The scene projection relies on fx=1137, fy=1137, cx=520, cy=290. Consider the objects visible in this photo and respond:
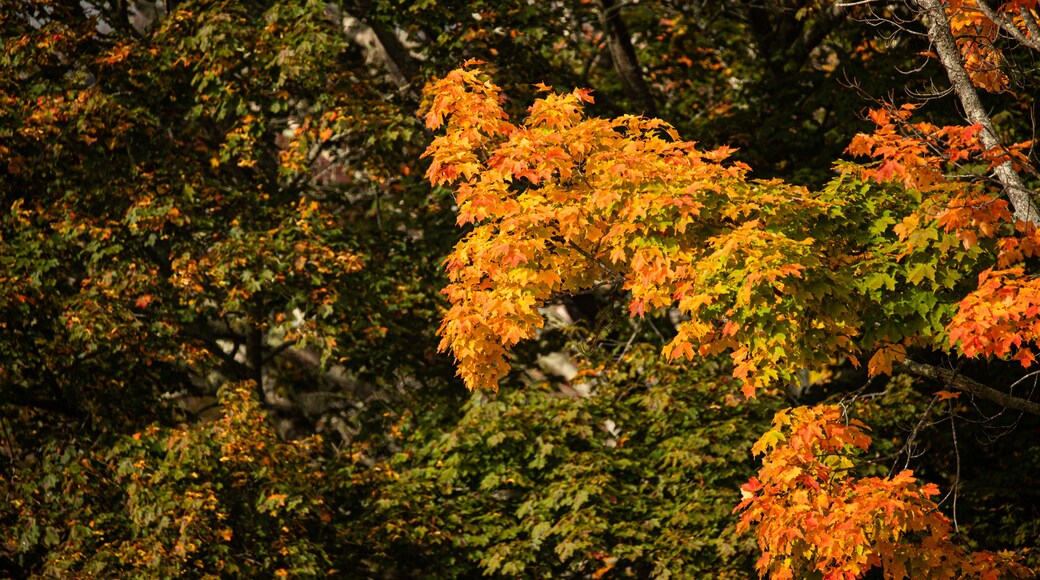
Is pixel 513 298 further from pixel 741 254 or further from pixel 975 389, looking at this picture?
pixel 975 389

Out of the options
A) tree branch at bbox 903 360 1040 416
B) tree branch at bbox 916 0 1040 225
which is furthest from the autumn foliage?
tree branch at bbox 916 0 1040 225

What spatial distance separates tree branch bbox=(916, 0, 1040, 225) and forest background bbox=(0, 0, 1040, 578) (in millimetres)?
30

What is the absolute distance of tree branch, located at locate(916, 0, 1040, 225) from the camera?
757 cm

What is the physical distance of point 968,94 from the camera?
7723 millimetres

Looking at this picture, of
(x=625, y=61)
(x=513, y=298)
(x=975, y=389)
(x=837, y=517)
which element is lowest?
(x=837, y=517)

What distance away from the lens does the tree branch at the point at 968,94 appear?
7.57 m

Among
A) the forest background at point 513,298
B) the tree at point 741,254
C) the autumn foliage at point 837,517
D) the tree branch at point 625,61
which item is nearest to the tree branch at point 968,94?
the forest background at point 513,298

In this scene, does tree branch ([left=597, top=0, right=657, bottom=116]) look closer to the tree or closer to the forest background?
the forest background

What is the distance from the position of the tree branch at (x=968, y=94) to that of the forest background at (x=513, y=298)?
30 millimetres

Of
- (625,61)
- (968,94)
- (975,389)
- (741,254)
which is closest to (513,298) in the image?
(741,254)

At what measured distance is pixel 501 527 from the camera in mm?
12031

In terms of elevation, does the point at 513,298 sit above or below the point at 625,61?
above

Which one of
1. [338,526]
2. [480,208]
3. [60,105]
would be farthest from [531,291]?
[60,105]

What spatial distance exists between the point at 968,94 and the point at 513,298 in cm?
339
